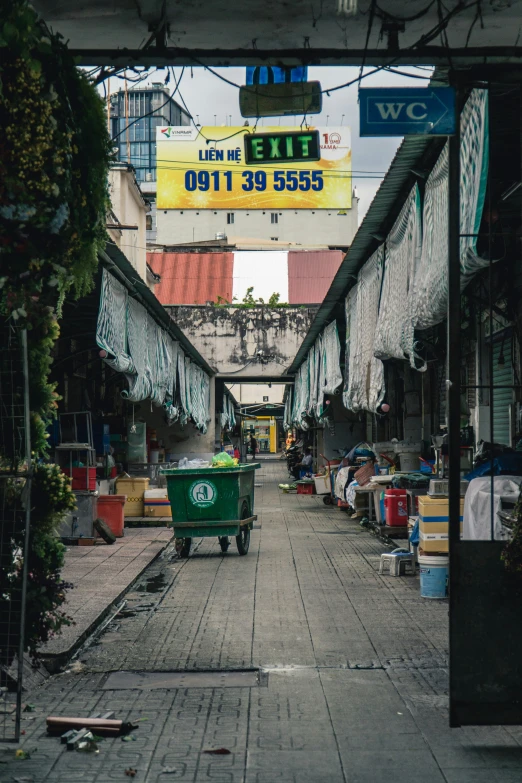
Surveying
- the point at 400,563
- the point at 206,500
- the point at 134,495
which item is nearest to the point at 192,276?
the point at 134,495

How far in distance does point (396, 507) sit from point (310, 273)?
33327 millimetres

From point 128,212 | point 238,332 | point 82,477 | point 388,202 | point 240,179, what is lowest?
point 82,477

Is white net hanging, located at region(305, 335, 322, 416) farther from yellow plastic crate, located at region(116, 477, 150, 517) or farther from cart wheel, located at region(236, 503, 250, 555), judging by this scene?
cart wheel, located at region(236, 503, 250, 555)

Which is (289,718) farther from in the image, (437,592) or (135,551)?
(135,551)

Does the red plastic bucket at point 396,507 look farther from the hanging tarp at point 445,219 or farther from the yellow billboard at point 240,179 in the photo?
the yellow billboard at point 240,179

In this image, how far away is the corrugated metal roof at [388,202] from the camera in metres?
9.30

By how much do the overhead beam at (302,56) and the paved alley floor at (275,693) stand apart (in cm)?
432

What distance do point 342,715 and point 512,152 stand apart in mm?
5572

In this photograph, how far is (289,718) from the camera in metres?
5.70

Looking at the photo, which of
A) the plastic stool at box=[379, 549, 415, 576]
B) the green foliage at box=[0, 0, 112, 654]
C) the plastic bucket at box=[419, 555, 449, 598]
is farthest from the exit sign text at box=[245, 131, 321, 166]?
the plastic stool at box=[379, 549, 415, 576]

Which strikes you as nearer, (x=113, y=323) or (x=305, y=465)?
(x=113, y=323)

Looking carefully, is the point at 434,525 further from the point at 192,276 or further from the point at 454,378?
the point at 192,276

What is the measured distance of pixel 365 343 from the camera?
45.9 feet

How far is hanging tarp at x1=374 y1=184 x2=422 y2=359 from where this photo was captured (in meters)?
9.66
